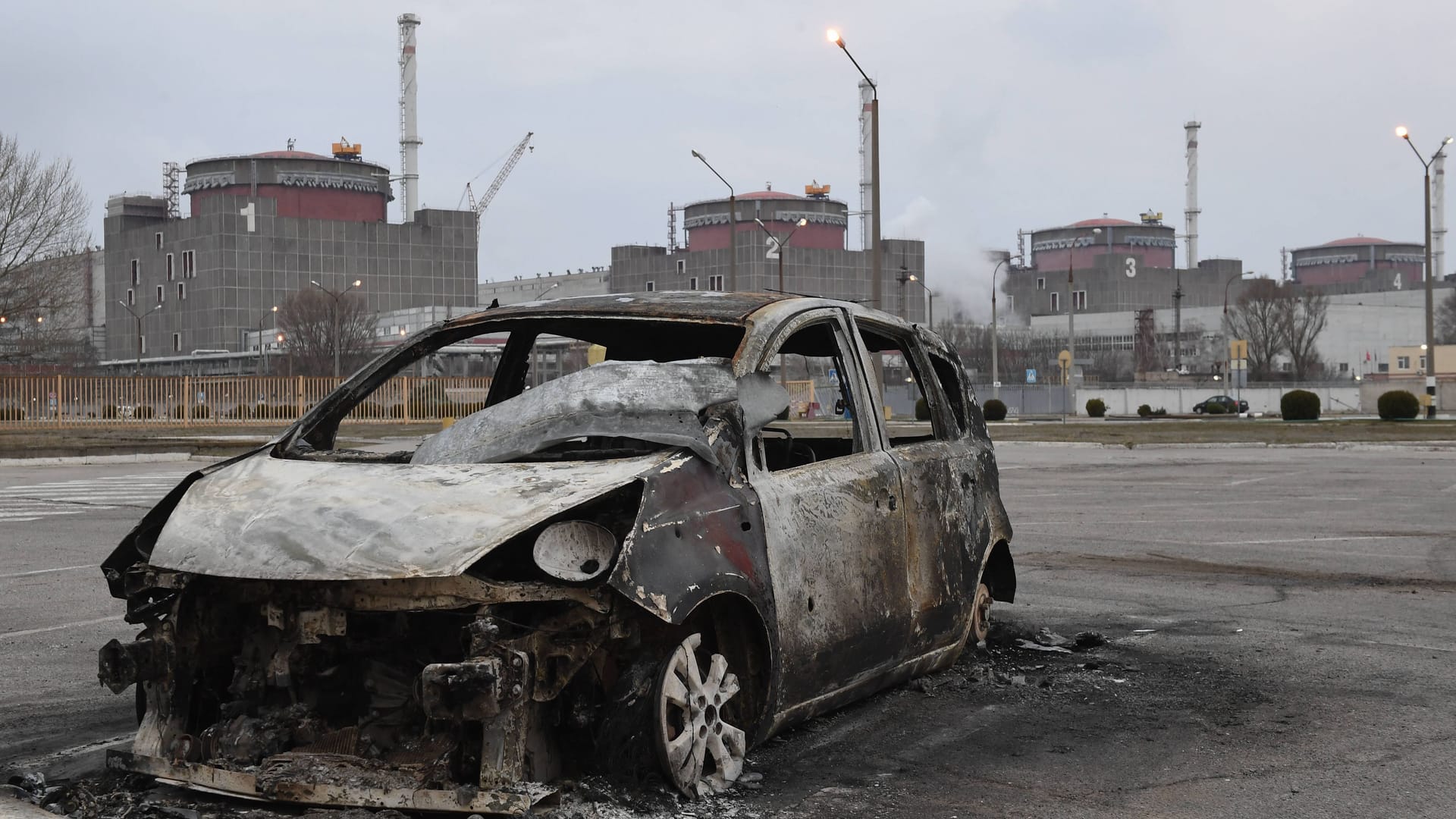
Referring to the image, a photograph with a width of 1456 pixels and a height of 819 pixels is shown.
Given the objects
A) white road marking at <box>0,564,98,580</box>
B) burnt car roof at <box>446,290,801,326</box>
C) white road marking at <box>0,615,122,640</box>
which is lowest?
white road marking at <box>0,615,122,640</box>

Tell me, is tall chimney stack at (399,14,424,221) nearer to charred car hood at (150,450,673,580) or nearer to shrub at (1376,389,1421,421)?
shrub at (1376,389,1421,421)

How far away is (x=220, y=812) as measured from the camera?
4.16 meters

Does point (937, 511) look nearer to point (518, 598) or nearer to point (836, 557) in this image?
point (836, 557)

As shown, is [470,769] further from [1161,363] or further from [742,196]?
[742,196]

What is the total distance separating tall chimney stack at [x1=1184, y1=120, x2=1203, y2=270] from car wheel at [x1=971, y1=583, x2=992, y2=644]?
535ft

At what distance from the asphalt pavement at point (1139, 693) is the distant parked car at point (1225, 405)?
2447 inches

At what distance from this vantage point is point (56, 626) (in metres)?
8.07

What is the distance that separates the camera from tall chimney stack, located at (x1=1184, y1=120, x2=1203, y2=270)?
160000mm

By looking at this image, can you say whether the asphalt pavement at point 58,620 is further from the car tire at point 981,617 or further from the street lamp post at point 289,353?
the street lamp post at point 289,353

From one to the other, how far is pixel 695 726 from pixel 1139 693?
2687mm

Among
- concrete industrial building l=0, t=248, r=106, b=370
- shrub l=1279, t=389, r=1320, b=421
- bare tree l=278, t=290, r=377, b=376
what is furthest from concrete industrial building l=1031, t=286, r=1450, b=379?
concrete industrial building l=0, t=248, r=106, b=370

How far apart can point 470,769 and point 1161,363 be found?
12330 centimetres

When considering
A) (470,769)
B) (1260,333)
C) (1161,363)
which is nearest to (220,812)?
(470,769)

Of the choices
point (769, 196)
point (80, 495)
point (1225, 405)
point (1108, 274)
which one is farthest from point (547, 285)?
point (80, 495)
